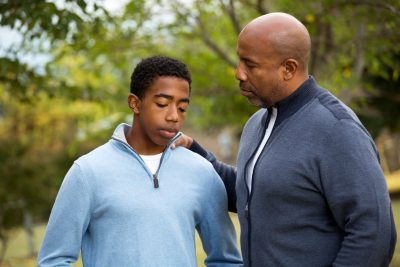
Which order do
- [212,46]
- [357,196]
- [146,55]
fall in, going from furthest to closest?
[146,55] < [212,46] < [357,196]

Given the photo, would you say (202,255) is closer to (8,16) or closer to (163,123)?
(8,16)

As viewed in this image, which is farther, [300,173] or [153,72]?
[153,72]

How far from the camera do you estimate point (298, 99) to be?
2990mm

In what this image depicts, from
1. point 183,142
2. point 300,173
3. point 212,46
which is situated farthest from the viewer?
point 212,46

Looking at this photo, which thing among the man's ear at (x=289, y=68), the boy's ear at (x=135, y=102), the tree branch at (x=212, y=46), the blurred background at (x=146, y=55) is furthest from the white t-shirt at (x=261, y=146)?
the tree branch at (x=212, y=46)

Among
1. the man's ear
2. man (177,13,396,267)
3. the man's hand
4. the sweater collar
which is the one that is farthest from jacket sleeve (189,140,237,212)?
the man's ear

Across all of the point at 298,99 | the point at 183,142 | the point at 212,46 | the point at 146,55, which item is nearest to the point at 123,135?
the point at 183,142

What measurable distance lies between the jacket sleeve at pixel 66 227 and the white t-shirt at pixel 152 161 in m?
0.32

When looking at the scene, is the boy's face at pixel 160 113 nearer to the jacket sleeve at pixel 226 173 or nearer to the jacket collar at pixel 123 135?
the jacket collar at pixel 123 135

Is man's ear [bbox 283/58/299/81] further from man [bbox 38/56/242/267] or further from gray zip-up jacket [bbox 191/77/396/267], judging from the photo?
man [bbox 38/56/242/267]

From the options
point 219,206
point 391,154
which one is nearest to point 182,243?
point 219,206

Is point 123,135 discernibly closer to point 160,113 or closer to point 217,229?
point 160,113

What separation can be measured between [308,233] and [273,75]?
2.12 ft

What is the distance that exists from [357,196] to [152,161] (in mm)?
899
